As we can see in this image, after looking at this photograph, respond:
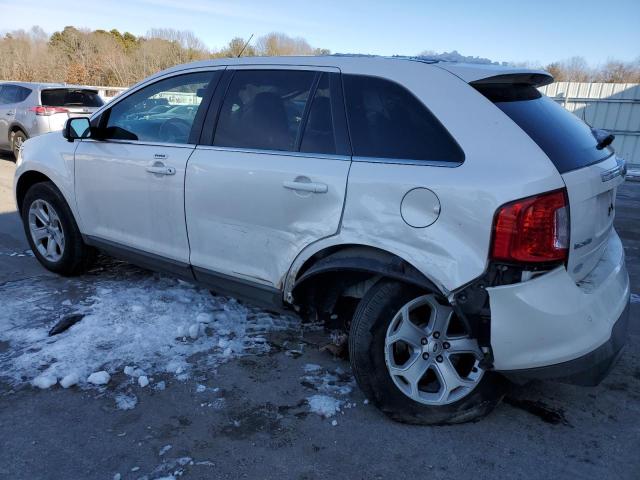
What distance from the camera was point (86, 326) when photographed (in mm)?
3508

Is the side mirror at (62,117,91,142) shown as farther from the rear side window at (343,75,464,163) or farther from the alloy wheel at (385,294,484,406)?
the alloy wheel at (385,294,484,406)

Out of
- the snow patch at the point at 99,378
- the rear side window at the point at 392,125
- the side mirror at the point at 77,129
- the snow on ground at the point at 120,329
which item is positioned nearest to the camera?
the rear side window at the point at 392,125

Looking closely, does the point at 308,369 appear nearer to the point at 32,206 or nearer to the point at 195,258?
the point at 195,258

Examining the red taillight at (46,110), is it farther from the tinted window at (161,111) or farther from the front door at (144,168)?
the tinted window at (161,111)

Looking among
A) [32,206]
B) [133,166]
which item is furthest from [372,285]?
[32,206]

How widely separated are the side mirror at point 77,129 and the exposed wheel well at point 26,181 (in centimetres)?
62

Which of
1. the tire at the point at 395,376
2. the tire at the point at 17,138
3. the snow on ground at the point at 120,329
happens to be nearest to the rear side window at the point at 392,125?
the tire at the point at 395,376

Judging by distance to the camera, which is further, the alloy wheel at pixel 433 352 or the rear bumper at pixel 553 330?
the alloy wheel at pixel 433 352

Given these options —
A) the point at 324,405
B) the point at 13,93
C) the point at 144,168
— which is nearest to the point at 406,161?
the point at 324,405

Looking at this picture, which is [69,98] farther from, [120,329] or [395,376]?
[395,376]

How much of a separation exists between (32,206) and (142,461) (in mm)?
3110

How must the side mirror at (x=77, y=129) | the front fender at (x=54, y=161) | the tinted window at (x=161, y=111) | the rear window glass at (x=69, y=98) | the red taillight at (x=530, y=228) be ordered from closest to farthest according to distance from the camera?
the red taillight at (x=530, y=228) → the tinted window at (x=161, y=111) → the side mirror at (x=77, y=129) → the front fender at (x=54, y=161) → the rear window glass at (x=69, y=98)

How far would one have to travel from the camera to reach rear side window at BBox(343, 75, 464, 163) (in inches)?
96.3

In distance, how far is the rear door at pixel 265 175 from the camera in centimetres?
273
